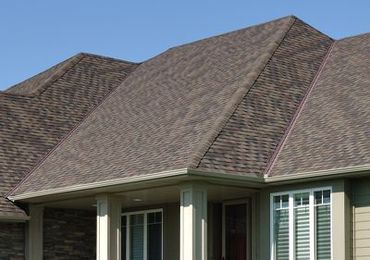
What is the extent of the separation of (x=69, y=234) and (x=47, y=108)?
175 inches

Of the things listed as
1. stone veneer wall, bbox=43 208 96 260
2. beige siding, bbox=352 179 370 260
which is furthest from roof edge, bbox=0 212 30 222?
beige siding, bbox=352 179 370 260

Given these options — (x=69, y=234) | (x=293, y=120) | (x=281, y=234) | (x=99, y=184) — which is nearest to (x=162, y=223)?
(x=69, y=234)

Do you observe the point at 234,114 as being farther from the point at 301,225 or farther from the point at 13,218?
the point at 13,218

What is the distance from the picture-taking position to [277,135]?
19625 mm

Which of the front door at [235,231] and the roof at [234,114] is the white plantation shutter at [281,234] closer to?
the roof at [234,114]

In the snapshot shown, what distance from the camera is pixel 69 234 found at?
23359mm

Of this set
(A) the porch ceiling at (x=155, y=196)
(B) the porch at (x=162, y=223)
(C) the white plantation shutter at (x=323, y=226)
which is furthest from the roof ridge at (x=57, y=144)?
(C) the white plantation shutter at (x=323, y=226)

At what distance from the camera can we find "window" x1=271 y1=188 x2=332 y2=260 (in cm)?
1730

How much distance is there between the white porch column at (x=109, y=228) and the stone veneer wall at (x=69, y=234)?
3212mm

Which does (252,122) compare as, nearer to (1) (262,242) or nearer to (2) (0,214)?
(1) (262,242)

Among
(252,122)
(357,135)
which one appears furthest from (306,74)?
(357,135)

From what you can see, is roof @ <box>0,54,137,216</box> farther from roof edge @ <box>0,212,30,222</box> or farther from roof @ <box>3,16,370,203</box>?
roof @ <box>3,16,370,203</box>

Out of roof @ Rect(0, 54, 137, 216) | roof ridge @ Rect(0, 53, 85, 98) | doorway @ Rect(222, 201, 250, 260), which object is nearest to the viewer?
doorway @ Rect(222, 201, 250, 260)

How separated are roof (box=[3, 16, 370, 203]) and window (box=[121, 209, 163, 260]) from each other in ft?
7.28
